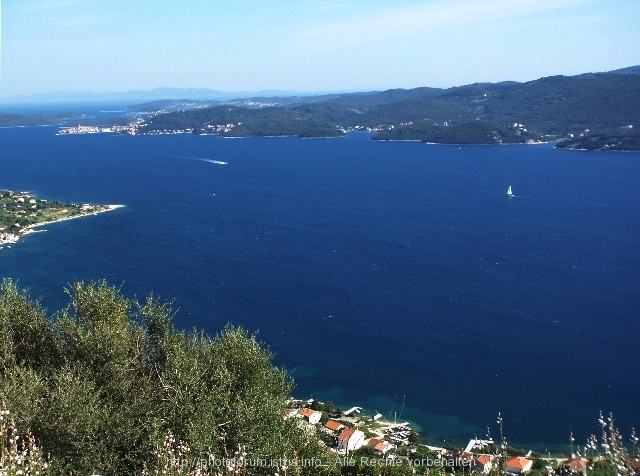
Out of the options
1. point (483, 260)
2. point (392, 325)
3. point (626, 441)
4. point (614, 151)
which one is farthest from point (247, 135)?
point (626, 441)

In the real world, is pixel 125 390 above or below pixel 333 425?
above

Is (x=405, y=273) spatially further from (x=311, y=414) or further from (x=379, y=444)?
(x=379, y=444)

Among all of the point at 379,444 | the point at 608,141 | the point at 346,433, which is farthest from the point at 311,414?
the point at 608,141

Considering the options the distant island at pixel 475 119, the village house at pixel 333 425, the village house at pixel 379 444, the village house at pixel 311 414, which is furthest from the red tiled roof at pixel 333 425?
the distant island at pixel 475 119

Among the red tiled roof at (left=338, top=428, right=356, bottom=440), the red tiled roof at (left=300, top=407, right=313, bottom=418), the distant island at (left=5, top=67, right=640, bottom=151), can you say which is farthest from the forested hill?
the red tiled roof at (left=338, top=428, right=356, bottom=440)

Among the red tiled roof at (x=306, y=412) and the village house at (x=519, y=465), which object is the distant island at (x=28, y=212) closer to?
the red tiled roof at (x=306, y=412)

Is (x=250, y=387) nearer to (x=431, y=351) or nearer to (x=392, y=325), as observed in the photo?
(x=431, y=351)

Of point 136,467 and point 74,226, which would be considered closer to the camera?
point 136,467
